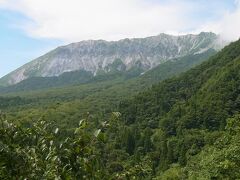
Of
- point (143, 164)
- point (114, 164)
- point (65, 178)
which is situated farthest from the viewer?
point (114, 164)

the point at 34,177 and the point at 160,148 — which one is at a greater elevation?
the point at 34,177

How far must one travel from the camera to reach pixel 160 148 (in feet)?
605

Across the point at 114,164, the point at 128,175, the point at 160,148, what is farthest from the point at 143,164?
the point at 160,148

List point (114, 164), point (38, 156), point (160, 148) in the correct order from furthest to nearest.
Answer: point (160, 148) < point (114, 164) < point (38, 156)

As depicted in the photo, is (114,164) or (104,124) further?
(114,164)

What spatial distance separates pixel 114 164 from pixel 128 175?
144 metres

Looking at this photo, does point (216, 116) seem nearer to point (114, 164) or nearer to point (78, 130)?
point (114, 164)

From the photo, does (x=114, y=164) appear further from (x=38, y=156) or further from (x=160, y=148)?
(x=38, y=156)

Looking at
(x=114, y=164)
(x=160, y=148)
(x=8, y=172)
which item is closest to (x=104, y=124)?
(x=8, y=172)

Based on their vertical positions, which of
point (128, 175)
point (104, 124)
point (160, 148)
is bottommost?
point (160, 148)

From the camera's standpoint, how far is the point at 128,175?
891 centimetres

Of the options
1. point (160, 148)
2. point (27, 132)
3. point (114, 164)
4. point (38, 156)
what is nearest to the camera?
point (38, 156)

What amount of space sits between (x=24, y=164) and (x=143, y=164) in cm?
275

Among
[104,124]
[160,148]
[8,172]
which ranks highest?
[104,124]
